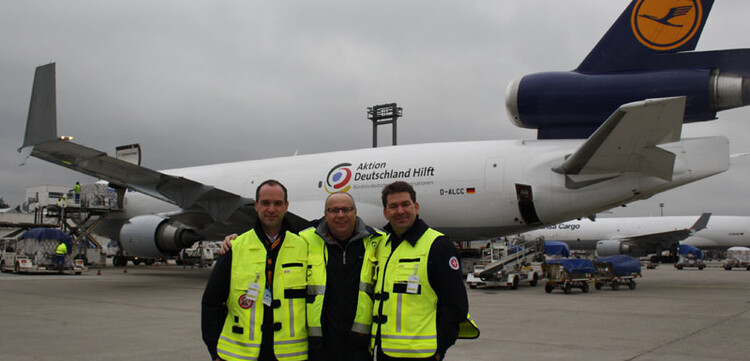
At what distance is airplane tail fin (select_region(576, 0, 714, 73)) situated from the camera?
10.8 metres

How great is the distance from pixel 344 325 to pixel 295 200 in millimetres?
12488

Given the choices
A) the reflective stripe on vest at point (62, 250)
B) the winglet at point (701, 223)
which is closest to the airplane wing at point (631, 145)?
the reflective stripe on vest at point (62, 250)

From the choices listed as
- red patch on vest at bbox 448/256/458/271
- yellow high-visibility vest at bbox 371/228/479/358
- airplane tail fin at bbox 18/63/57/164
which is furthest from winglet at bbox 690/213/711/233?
yellow high-visibility vest at bbox 371/228/479/358

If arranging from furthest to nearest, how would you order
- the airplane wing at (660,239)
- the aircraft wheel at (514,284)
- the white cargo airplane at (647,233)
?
the white cargo airplane at (647,233), the airplane wing at (660,239), the aircraft wheel at (514,284)

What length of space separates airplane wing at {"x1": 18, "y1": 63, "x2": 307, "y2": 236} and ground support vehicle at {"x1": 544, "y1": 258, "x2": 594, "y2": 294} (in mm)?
5910

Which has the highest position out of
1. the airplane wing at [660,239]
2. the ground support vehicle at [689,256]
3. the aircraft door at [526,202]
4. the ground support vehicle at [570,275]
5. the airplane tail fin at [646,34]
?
the airplane tail fin at [646,34]

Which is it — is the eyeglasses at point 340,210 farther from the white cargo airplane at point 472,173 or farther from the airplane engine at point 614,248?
the airplane engine at point 614,248

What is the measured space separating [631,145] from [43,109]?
37.2ft

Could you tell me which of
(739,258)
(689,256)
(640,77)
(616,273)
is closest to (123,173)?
(640,77)

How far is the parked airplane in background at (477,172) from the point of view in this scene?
35.3 ft

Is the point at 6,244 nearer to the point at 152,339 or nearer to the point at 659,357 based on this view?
the point at 152,339

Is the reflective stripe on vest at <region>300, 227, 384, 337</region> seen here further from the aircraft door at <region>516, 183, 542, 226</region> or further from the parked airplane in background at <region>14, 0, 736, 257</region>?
the aircraft door at <region>516, 183, 542, 226</region>

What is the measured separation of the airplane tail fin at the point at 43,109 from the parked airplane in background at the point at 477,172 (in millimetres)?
20

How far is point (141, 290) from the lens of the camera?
13.0 m
